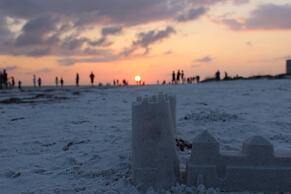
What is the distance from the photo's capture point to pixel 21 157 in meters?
8.77

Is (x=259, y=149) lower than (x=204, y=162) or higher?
higher

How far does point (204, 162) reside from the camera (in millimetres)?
5785

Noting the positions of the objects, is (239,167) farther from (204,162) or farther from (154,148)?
(154,148)

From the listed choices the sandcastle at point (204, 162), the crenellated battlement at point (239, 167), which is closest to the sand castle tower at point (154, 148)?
the sandcastle at point (204, 162)

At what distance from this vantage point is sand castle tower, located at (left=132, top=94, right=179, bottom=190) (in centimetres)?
582

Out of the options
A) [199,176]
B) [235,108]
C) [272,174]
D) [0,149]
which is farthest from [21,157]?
[235,108]

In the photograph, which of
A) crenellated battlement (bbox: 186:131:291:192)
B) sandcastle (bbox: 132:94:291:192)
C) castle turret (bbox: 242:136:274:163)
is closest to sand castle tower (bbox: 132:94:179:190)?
sandcastle (bbox: 132:94:291:192)

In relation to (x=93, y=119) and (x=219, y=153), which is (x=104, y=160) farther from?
(x=93, y=119)

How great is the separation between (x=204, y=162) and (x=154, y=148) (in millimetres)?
625

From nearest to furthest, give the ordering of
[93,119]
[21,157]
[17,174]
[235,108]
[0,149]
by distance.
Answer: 1. [17,174]
2. [21,157]
3. [0,149]
4. [93,119]
5. [235,108]

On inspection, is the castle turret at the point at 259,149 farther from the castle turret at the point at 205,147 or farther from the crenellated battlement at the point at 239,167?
the castle turret at the point at 205,147

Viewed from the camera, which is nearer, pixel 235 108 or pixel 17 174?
pixel 17 174

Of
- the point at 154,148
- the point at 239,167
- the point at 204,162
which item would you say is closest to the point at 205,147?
the point at 204,162

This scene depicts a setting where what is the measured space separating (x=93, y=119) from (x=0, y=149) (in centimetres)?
444
